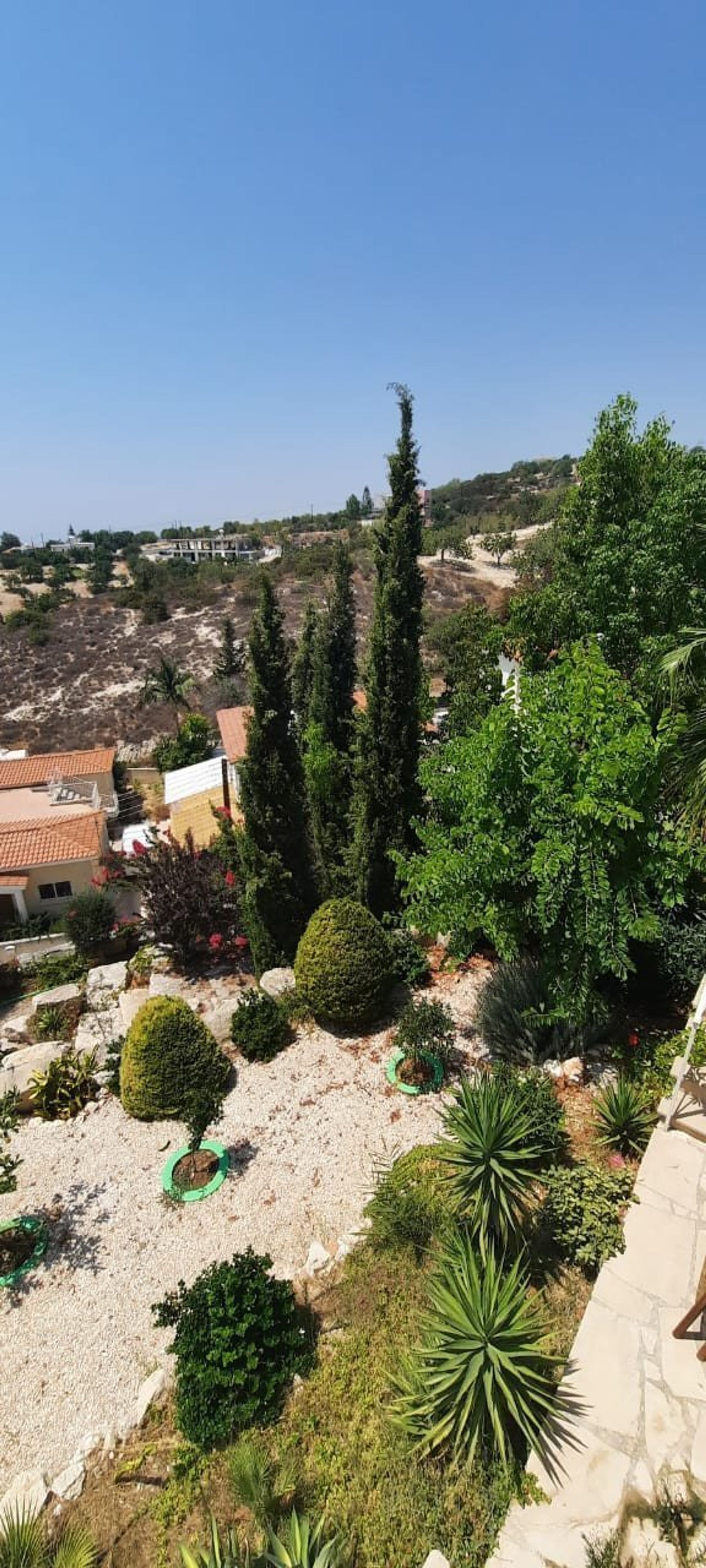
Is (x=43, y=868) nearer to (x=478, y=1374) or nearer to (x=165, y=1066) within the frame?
(x=165, y=1066)

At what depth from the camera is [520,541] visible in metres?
80.8

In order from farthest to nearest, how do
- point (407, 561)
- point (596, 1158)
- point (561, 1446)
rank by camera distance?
point (407, 561) < point (596, 1158) < point (561, 1446)

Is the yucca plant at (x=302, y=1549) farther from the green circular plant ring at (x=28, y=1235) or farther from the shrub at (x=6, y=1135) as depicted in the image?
the shrub at (x=6, y=1135)

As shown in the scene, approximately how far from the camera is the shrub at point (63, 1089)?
1082 centimetres

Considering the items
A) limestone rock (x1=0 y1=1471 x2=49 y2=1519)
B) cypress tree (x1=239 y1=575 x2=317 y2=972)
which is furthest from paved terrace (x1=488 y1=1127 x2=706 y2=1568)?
cypress tree (x1=239 y1=575 x2=317 y2=972)

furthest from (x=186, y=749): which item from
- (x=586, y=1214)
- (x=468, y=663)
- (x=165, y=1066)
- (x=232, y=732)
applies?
(x=586, y=1214)

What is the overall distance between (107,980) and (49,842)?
7.91 meters

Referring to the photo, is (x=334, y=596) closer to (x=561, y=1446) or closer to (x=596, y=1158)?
(x=596, y=1158)

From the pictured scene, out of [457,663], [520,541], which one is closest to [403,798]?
[457,663]

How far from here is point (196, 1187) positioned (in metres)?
8.96

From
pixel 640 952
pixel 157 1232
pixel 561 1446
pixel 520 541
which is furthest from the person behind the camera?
pixel 520 541

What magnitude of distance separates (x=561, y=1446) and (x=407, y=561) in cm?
1274

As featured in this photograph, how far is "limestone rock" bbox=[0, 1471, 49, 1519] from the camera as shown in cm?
577

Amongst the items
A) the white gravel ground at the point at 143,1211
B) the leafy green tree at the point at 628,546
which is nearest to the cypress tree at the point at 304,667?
the leafy green tree at the point at 628,546
